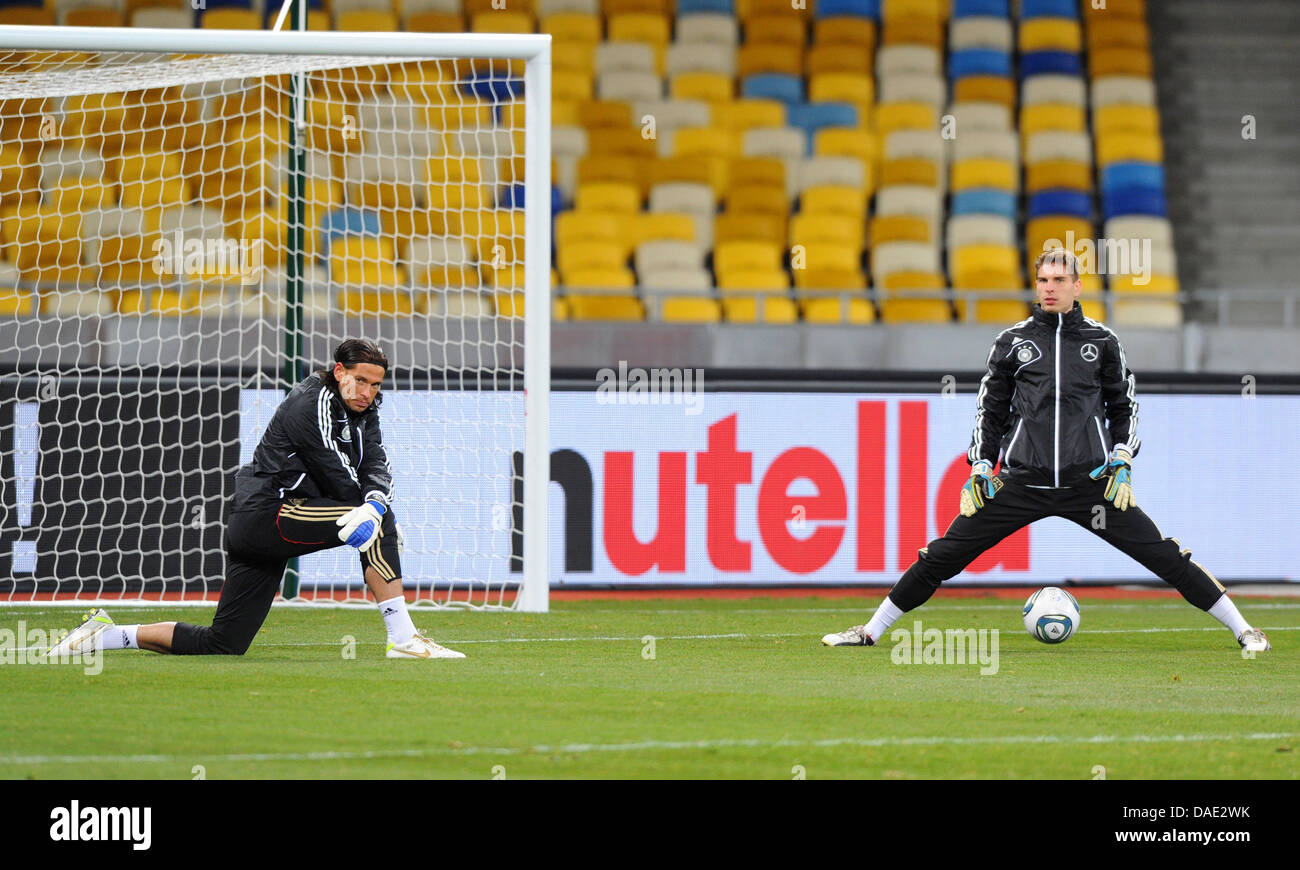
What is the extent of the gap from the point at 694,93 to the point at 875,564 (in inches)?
331

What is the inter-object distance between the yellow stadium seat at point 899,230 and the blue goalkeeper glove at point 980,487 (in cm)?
959

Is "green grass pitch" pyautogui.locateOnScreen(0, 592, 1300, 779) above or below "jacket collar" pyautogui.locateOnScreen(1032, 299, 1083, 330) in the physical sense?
below

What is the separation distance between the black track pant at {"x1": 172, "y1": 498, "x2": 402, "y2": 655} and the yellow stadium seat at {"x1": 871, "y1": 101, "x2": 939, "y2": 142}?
12.4 meters

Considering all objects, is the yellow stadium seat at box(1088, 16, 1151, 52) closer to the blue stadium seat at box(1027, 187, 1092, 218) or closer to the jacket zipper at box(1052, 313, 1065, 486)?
the blue stadium seat at box(1027, 187, 1092, 218)

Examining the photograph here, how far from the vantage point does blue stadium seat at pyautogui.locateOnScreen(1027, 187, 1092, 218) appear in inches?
746

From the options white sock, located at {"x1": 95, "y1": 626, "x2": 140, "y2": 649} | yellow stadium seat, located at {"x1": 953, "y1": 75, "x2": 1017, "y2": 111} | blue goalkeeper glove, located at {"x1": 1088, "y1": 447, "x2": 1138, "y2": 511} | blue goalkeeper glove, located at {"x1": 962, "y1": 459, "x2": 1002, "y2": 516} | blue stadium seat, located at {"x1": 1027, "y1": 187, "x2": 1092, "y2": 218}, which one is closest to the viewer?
white sock, located at {"x1": 95, "y1": 626, "x2": 140, "y2": 649}

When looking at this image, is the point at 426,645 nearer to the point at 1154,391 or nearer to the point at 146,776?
the point at 146,776

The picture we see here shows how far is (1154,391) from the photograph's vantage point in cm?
1347

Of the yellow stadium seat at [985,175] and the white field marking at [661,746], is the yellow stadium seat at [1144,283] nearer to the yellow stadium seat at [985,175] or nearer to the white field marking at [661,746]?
the yellow stadium seat at [985,175]

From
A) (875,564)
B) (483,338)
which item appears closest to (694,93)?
(483,338)

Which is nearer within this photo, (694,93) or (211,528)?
(211,528)

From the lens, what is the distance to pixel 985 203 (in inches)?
741

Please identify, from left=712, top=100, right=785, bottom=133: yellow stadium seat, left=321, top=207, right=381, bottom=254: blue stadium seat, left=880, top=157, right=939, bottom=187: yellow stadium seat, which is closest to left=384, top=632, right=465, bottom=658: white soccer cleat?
left=321, top=207, right=381, bottom=254: blue stadium seat
